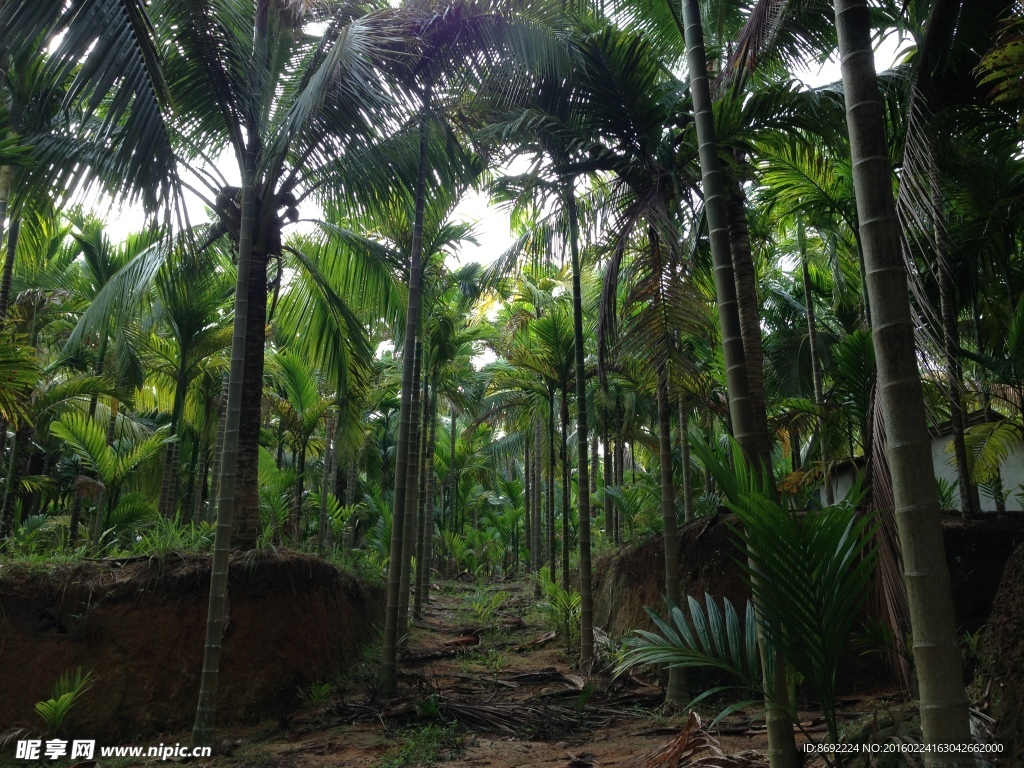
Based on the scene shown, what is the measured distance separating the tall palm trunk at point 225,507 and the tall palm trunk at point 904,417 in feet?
17.9

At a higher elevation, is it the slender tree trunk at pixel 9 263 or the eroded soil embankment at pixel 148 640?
the slender tree trunk at pixel 9 263

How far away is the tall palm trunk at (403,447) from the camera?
751 cm

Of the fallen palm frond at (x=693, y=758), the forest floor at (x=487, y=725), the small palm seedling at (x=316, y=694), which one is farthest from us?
the small palm seedling at (x=316, y=694)

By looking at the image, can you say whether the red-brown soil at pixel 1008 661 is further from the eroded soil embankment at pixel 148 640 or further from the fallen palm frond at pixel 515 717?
the eroded soil embankment at pixel 148 640

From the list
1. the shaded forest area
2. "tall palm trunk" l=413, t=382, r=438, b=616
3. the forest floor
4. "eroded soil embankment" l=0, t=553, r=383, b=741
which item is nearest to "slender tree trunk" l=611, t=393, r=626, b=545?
the shaded forest area

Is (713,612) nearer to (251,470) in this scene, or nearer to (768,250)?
(251,470)

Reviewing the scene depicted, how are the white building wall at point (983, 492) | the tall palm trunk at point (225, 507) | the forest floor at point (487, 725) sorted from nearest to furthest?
1. the forest floor at point (487, 725)
2. the tall palm trunk at point (225, 507)
3. the white building wall at point (983, 492)

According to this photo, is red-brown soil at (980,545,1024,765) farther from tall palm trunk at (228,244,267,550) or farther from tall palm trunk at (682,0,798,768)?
tall palm trunk at (228,244,267,550)

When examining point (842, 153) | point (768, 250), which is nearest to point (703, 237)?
point (842, 153)

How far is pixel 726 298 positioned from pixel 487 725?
193 inches

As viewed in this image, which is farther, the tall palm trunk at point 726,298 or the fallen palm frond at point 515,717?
the fallen palm frond at point 515,717

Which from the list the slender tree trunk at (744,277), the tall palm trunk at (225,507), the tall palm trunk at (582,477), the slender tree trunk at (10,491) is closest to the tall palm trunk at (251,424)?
the tall palm trunk at (225,507)

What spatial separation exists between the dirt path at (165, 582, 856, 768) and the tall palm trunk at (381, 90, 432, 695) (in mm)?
383

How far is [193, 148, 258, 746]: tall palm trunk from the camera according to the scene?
19.7ft
